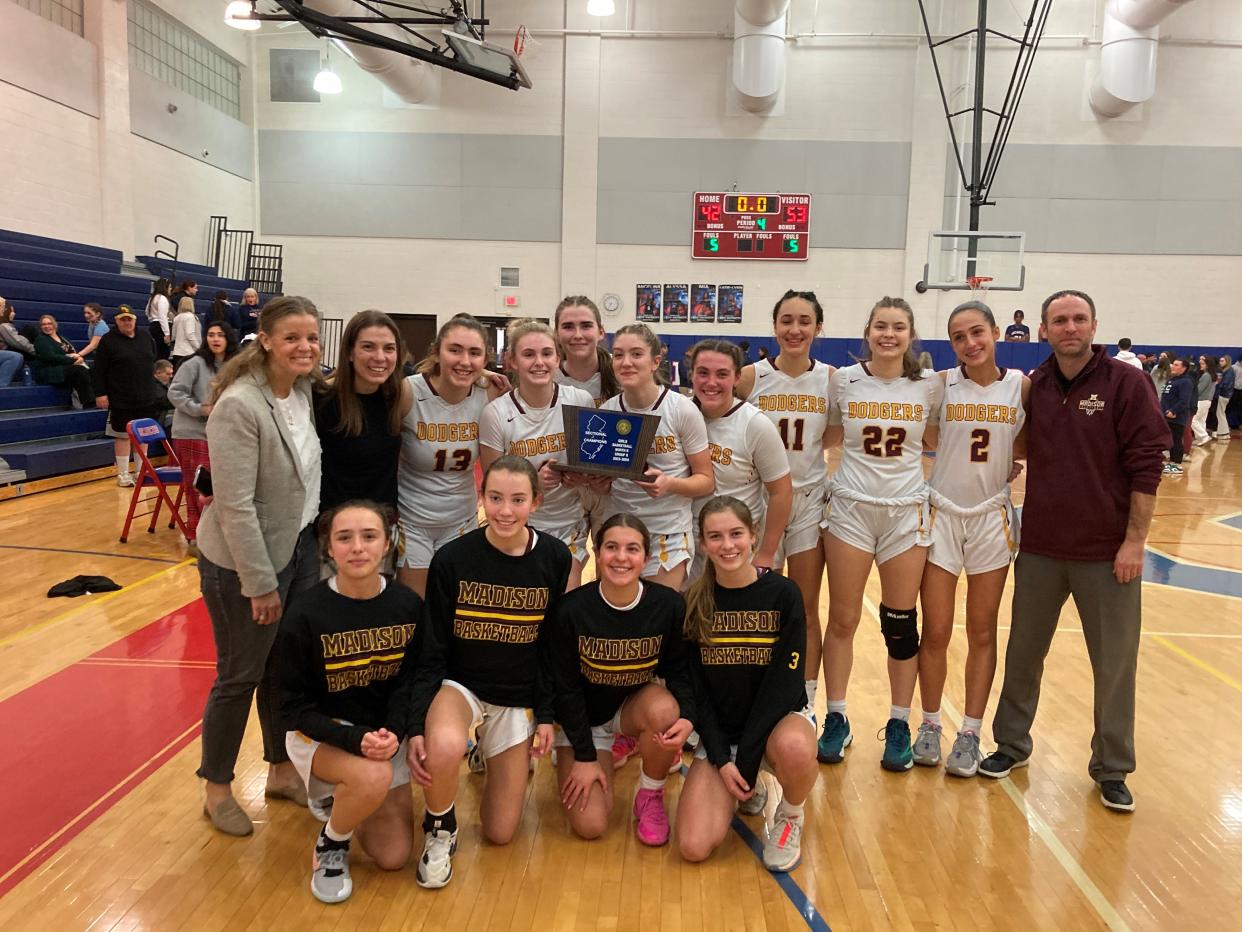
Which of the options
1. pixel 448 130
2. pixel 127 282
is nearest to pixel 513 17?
pixel 448 130

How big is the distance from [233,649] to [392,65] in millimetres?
14715

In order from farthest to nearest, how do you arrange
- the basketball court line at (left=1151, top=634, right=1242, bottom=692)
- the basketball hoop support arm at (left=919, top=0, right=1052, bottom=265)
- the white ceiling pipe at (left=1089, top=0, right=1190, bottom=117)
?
1. the white ceiling pipe at (left=1089, top=0, right=1190, bottom=117)
2. the basketball hoop support arm at (left=919, top=0, right=1052, bottom=265)
3. the basketball court line at (left=1151, top=634, right=1242, bottom=692)

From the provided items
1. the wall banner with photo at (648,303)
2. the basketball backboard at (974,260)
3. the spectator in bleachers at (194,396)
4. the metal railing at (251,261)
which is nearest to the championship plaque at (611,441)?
the spectator in bleachers at (194,396)

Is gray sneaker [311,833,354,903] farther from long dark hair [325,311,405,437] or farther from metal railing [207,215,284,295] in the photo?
metal railing [207,215,284,295]

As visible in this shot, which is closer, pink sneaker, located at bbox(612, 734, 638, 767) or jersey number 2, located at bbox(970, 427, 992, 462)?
jersey number 2, located at bbox(970, 427, 992, 462)

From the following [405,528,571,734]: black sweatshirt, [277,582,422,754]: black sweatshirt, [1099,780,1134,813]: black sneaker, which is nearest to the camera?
[277,582,422,754]: black sweatshirt

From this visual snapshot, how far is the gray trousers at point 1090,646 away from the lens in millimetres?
3256

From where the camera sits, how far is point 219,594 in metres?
2.87

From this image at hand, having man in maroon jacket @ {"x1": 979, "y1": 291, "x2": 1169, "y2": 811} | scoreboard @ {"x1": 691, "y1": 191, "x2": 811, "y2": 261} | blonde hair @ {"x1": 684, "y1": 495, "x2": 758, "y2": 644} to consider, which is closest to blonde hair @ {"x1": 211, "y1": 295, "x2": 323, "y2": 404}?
blonde hair @ {"x1": 684, "y1": 495, "x2": 758, "y2": 644}

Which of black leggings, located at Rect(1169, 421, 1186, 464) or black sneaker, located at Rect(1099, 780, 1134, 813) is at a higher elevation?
black leggings, located at Rect(1169, 421, 1186, 464)

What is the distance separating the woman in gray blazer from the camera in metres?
2.75

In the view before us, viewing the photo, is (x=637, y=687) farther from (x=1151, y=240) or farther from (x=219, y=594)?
(x=1151, y=240)

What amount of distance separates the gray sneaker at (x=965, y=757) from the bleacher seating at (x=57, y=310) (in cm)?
952

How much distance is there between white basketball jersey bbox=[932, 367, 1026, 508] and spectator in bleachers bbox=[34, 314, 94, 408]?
10.8 meters
